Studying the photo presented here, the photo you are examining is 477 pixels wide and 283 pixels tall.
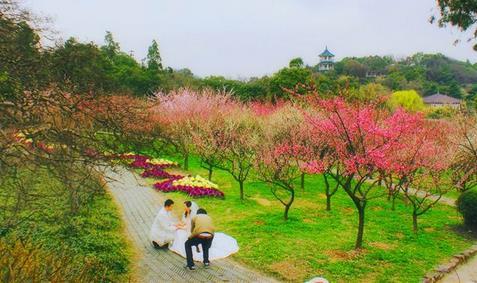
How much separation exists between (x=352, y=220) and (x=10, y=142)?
11.8 meters

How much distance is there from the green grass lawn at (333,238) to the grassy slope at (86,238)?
121 inches

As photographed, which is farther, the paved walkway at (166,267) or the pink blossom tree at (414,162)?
the pink blossom tree at (414,162)

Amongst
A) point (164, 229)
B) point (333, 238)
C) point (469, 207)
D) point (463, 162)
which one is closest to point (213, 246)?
point (164, 229)

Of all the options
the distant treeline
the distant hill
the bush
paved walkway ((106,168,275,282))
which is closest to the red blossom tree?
the distant treeline

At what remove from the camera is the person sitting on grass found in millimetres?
11508

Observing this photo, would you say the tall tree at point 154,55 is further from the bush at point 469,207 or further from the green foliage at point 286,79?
the bush at point 469,207

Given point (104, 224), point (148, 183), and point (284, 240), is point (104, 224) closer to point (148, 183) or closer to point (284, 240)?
point (284, 240)

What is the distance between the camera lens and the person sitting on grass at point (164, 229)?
11508 millimetres

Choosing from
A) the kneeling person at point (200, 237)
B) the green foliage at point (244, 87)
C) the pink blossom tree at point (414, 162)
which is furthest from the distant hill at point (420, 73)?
the kneeling person at point (200, 237)

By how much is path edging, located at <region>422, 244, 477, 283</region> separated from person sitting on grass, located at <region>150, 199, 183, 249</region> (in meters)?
6.26

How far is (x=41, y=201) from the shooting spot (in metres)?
12.7

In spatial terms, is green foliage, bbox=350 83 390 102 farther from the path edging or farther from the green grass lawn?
the path edging

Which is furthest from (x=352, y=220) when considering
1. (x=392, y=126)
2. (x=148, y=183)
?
(x=148, y=183)

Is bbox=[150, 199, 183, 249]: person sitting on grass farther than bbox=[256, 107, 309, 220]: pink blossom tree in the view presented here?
No
